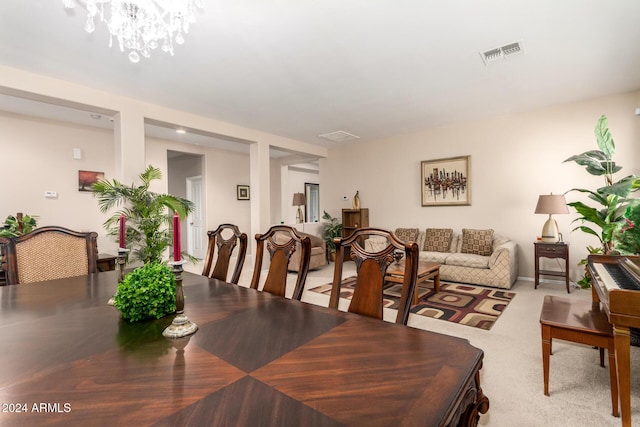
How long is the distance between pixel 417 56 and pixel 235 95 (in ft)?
7.11

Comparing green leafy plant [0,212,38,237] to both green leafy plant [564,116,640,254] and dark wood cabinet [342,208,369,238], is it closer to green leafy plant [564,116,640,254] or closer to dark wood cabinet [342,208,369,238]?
dark wood cabinet [342,208,369,238]

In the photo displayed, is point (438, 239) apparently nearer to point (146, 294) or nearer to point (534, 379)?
point (534, 379)

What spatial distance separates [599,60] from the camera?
120 inches

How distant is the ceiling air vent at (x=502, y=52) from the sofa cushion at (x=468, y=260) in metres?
2.59

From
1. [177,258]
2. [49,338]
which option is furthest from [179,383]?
[49,338]

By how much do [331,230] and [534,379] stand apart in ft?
16.0

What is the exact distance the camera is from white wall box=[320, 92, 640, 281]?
4.16m

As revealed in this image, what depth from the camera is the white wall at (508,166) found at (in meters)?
4.16

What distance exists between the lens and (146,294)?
1191mm

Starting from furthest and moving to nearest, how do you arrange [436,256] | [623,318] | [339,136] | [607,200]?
1. [339,136]
2. [436,256]
3. [607,200]
4. [623,318]

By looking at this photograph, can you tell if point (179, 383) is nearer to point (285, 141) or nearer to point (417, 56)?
point (417, 56)

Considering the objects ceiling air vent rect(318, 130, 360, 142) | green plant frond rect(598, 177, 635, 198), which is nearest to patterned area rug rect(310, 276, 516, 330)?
green plant frond rect(598, 177, 635, 198)

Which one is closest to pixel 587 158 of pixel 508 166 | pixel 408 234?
pixel 508 166

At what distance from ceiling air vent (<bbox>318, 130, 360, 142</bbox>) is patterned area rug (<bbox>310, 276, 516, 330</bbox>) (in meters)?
2.76
